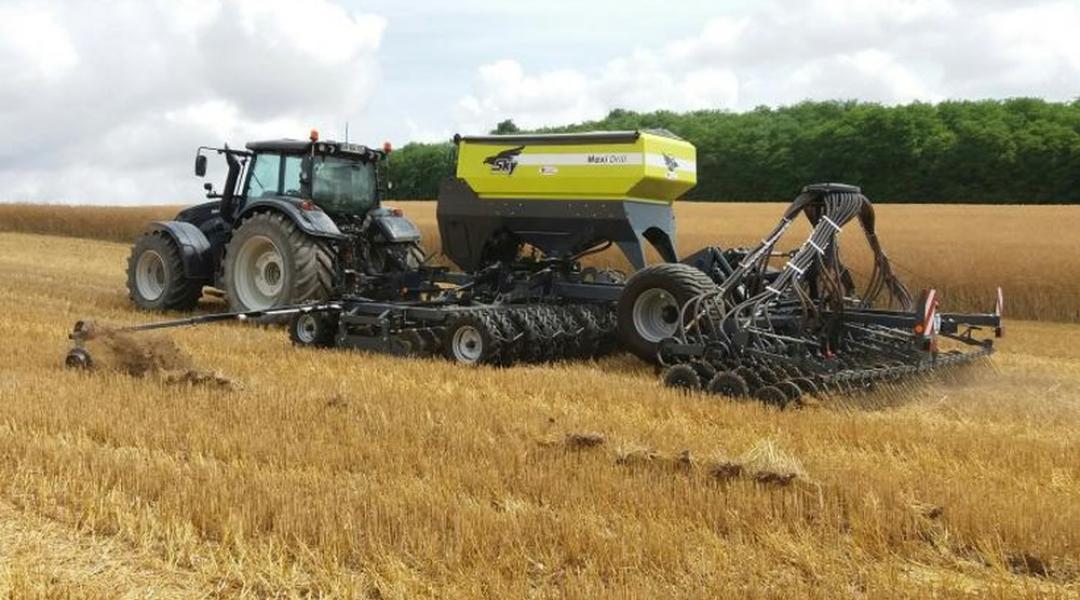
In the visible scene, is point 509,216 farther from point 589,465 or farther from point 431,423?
point 589,465

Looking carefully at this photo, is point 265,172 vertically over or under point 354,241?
over

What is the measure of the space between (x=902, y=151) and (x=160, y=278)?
3408 centimetres

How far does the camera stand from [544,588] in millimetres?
3189

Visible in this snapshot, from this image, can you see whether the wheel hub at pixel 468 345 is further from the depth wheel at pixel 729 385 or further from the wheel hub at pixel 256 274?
the wheel hub at pixel 256 274

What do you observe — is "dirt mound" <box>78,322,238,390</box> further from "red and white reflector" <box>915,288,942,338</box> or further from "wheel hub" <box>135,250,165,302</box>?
"wheel hub" <box>135,250,165,302</box>

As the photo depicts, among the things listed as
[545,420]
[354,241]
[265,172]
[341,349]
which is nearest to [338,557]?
[545,420]

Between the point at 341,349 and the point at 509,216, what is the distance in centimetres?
209

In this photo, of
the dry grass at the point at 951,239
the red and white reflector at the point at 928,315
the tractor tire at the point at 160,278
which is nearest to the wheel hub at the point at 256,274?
the tractor tire at the point at 160,278

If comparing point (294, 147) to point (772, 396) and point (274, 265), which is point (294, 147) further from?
point (772, 396)

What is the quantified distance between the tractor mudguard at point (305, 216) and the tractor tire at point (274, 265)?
0.31 ft

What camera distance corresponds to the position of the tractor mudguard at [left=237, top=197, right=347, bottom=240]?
10.0 m

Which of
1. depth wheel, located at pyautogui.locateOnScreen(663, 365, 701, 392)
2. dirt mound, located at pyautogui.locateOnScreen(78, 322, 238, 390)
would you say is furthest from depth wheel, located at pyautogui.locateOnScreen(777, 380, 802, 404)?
dirt mound, located at pyautogui.locateOnScreen(78, 322, 238, 390)

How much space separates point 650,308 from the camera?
27.7ft

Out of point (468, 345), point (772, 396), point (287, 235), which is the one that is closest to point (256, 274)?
point (287, 235)
